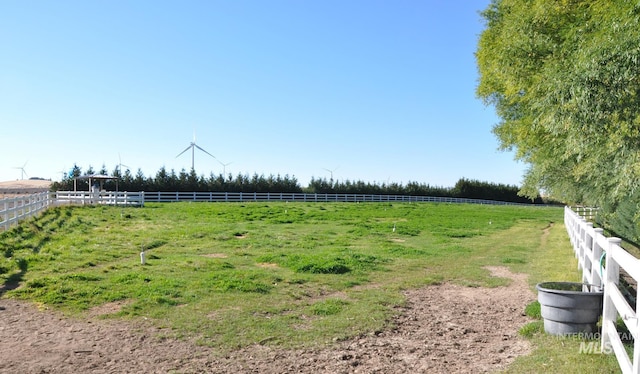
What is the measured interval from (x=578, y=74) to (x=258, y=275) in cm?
724

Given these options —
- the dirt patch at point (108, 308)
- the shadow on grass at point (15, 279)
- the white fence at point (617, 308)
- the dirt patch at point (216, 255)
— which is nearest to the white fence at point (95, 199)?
the dirt patch at point (216, 255)

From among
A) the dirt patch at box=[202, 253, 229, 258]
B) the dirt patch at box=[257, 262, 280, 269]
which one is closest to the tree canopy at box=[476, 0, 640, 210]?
the dirt patch at box=[257, 262, 280, 269]

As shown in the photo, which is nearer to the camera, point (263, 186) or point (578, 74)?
point (578, 74)

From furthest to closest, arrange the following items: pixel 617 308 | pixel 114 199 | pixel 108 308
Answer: pixel 114 199 < pixel 108 308 < pixel 617 308

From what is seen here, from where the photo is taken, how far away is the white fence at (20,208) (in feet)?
52.6

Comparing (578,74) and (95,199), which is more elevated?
(578,74)

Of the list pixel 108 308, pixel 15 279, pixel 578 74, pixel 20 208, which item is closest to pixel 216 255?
pixel 15 279

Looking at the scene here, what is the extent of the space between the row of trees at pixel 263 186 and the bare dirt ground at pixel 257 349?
40.4 metres

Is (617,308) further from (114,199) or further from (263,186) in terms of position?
(263,186)

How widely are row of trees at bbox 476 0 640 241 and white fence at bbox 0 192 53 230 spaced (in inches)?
632

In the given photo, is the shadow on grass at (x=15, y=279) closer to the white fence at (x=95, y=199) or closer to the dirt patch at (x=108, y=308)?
the dirt patch at (x=108, y=308)

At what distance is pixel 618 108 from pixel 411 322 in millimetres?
5955

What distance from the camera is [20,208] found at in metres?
17.9

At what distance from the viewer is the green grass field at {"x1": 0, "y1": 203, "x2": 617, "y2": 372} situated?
6.30 meters
